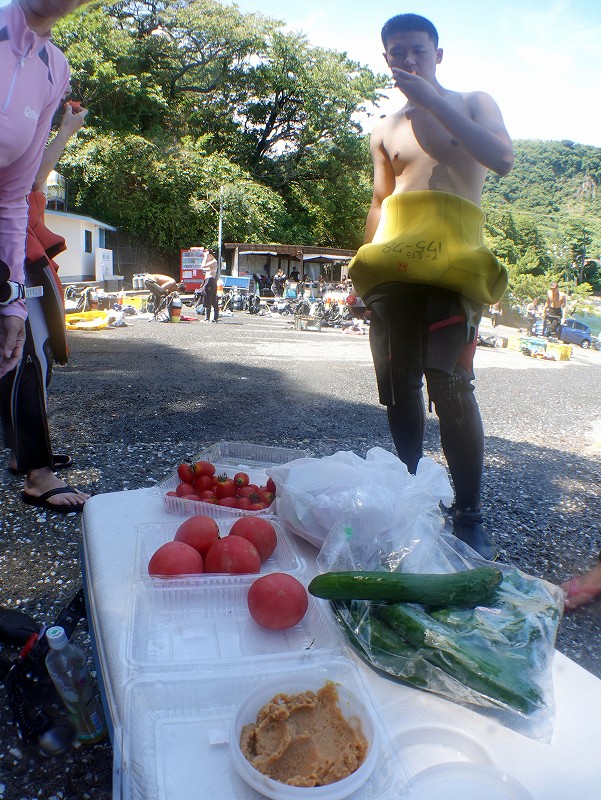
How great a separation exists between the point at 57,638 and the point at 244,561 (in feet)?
1.49

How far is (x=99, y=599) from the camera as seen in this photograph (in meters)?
1.35

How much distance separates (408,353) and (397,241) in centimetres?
44

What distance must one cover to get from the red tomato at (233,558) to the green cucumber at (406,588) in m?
0.24

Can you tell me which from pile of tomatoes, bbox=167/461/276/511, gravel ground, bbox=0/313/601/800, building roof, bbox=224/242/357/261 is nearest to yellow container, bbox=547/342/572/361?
gravel ground, bbox=0/313/601/800

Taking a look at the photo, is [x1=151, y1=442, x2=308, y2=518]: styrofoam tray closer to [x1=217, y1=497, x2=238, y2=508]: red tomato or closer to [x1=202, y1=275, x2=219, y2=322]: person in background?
[x1=217, y1=497, x2=238, y2=508]: red tomato

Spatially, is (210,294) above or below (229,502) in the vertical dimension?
above

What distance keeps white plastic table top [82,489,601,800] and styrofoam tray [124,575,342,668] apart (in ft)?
0.14

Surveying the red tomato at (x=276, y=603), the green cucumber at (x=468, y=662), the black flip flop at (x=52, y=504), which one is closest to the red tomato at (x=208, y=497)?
the red tomato at (x=276, y=603)

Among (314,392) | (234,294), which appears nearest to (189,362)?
(314,392)

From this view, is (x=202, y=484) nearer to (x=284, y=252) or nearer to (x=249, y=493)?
(x=249, y=493)

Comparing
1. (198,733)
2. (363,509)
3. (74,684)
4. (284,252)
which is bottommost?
(74,684)

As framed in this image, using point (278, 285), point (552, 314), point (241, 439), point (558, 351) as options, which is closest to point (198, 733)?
point (241, 439)

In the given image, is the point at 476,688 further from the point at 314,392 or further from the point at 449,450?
the point at 314,392

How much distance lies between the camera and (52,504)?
8.92 feet
